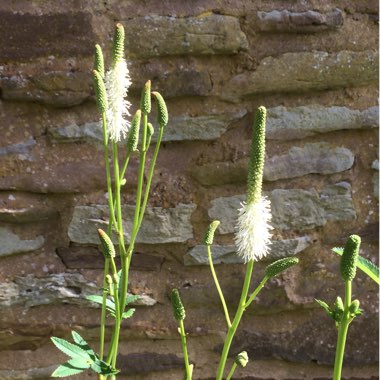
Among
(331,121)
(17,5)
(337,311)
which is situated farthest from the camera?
(331,121)

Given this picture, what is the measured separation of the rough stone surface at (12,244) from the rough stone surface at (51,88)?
29 cm

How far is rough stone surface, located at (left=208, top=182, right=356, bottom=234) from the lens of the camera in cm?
157

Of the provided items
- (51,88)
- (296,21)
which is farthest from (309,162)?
(51,88)

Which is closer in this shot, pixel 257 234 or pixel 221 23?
pixel 257 234

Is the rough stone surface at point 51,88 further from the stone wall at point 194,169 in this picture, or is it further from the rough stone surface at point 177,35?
the rough stone surface at point 177,35

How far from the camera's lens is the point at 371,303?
1661 millimetres

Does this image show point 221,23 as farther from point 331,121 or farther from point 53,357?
point 53,357

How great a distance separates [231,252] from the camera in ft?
5.18

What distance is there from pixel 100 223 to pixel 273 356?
504mm

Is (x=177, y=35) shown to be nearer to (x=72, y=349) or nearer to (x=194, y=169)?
(x=194, y=169)

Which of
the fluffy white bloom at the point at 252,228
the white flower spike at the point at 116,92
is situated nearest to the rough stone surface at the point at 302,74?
the white flower spike at the point at 116,92

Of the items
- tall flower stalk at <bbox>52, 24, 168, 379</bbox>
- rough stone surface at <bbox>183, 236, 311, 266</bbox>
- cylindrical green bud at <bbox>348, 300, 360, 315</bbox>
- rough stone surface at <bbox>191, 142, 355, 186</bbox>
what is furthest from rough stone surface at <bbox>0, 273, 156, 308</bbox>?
cylindrical green bud at <bbox>348, 300, 360, 315</bbox>

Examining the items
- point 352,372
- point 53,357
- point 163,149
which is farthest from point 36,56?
point 352,372

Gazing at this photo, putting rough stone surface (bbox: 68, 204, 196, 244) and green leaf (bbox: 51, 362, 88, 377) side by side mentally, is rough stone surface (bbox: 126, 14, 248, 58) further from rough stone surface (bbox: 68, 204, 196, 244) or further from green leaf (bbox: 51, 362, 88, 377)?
green leaf (bbox: 51, 362, 88, 377)
